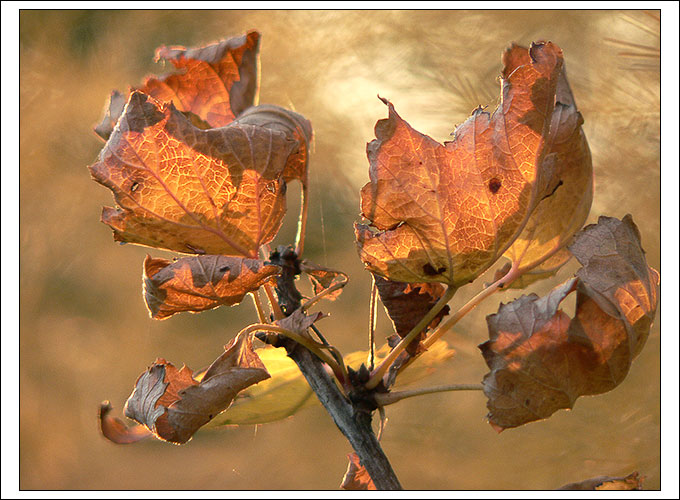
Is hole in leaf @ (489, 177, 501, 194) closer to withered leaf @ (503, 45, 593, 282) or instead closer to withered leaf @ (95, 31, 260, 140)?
withered leaf @ (503, 45, 593, 282)

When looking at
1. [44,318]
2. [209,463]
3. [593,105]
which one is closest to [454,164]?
[593,105]

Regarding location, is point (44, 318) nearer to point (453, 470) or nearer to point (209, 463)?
point (209, 463)

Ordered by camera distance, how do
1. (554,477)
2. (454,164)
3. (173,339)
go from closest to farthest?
(454,164), (554,477), (173,339)

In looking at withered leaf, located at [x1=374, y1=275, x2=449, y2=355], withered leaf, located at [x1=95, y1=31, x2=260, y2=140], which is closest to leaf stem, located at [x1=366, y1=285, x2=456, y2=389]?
withered leaf, located at [x1=374, y1=275, x2=449, y2=355]

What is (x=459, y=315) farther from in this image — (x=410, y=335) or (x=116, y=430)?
(x=116, y=430)

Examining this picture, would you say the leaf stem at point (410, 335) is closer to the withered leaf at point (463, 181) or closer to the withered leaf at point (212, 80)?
the withered leaf at point (463, 181)

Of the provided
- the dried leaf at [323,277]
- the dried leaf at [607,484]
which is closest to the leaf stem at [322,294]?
the dried leaf at [323,277]

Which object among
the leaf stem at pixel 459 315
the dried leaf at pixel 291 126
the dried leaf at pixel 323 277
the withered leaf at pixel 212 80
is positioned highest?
the withered leaf at pixel 212 80
